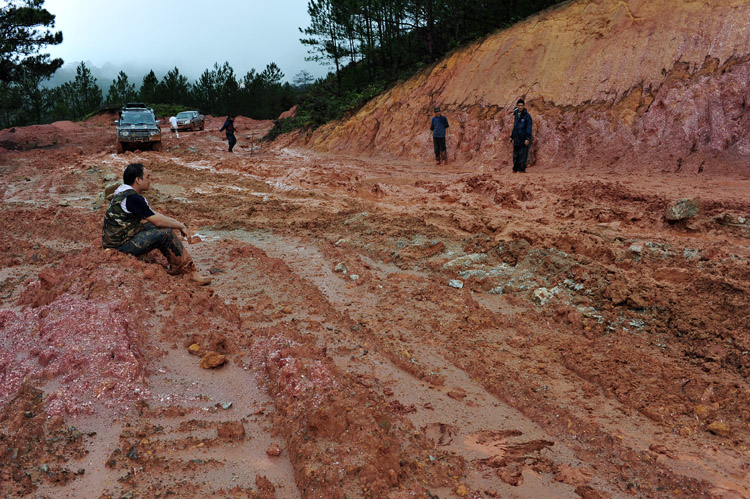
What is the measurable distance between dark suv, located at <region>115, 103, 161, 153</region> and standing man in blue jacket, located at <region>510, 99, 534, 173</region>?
1465 centimetres

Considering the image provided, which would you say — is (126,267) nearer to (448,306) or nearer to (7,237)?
(448,306)

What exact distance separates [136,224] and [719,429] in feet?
18.3

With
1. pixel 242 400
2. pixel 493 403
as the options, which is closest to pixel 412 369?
pixel 493 403

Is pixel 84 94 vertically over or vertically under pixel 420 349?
over

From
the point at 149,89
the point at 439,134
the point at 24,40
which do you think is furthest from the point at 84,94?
the point at 439,134

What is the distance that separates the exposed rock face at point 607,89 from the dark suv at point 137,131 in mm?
9928

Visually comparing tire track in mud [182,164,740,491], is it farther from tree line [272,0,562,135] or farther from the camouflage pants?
tree line [272,0,562,135]

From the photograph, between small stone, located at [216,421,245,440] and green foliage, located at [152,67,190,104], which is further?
green foliage, located at [152,67,190,104]

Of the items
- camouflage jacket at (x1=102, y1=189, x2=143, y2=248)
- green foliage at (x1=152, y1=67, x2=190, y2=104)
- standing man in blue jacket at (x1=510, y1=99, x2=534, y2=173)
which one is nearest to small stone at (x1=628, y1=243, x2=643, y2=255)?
standing man in blue jacket at (x1=510, y1=99, x2=534, y2=173)

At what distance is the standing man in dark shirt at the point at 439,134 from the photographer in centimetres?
1252

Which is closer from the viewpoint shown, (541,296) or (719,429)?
(719,429)

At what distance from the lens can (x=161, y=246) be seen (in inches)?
210

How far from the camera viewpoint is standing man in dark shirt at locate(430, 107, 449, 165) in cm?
1252

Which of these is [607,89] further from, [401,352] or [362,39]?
[362,39]
